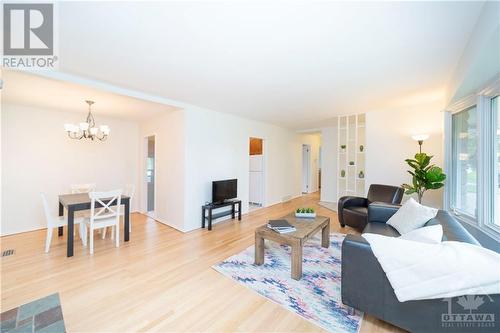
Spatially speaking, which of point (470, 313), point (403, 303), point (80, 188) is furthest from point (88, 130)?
point (470, 313)

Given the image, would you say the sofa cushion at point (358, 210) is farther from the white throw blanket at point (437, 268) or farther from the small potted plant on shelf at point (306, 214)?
the white throw blanket at point (437, 268)

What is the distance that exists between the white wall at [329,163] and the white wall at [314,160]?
137cm

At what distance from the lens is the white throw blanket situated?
3.92 ft

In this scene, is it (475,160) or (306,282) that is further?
(475,160)

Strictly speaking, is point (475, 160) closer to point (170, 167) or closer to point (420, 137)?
point (420, 137)

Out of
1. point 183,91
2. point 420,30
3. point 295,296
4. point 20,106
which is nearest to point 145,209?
point 20,106

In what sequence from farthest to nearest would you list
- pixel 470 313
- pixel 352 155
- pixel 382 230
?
pixel 352 155, pixel 382 230, pixel 470 313

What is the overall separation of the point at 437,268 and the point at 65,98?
16.0 feet

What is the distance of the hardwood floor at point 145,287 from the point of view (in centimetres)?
167

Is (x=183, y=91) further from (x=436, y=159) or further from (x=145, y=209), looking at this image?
(x=436, y=159)

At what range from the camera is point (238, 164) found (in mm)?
5047

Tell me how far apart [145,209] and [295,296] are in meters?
4.36

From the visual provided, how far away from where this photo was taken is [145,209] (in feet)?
16.9

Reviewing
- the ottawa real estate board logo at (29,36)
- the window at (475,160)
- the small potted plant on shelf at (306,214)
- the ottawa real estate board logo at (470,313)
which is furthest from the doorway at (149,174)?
the window at (475,160)
